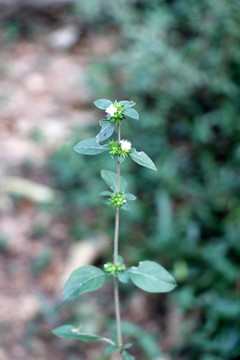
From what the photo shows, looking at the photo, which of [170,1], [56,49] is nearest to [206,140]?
[170,1]

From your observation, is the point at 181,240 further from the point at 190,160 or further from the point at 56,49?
the point at 56,49

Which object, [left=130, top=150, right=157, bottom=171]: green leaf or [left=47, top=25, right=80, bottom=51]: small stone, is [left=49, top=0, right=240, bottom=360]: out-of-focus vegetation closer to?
[left=47, top=25, right=80, bottom=51]: small stone

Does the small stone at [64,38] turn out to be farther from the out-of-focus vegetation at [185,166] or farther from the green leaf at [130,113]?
the green leaf at [130,113]

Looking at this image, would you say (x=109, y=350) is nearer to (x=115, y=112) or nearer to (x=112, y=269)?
(x=112, y=269)

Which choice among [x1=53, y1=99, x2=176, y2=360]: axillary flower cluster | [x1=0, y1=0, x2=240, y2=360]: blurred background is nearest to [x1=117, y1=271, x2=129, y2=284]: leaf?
[x1=53, y1=99, x2=176, y2=360]: axillary flower cluster

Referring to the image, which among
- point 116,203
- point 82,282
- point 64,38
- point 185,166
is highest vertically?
point 64,38

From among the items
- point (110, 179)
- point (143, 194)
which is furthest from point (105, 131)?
point (143, 194)

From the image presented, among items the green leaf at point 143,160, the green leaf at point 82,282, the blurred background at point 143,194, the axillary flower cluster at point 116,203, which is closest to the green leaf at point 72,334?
the axillary flower cluster at point 116,203
